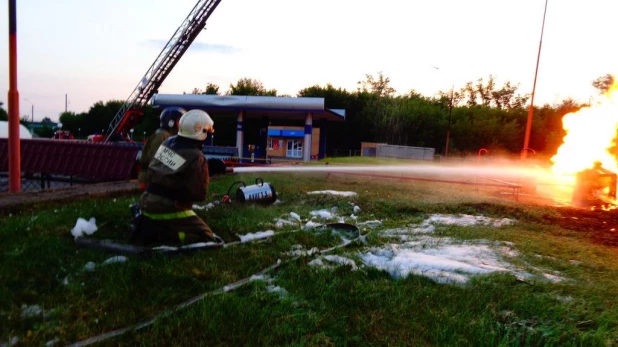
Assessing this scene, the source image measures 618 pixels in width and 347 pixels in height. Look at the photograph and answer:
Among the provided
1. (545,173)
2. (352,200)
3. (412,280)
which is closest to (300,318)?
(412,280)

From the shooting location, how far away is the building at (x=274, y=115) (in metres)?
32.4

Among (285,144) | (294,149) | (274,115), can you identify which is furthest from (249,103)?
(294,149)

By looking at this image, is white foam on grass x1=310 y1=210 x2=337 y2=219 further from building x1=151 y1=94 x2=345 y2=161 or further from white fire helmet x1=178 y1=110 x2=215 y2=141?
building x1=151 y1=94 x2=345 y2=161

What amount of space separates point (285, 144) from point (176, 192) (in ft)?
116

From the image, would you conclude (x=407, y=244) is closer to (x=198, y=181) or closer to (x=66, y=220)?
(x=198, y=181)

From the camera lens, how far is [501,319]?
3271mm

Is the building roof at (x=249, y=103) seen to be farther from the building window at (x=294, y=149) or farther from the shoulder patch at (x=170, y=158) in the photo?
the shoulder patch at (x=170, y=158)

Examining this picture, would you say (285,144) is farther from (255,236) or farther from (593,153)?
(255,236)

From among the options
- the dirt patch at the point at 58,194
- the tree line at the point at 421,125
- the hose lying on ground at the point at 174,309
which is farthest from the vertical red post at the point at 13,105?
→ the tree line at the point at 421,125

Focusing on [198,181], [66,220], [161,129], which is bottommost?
[66,220]

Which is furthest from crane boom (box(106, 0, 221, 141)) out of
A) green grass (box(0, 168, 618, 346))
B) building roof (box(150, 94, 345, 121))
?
green grass (box(0, 168, 618, 346))

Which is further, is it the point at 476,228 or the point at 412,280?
the point at 476,228

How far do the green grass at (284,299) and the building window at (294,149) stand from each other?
3416 centimetres

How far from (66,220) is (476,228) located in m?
5.97
